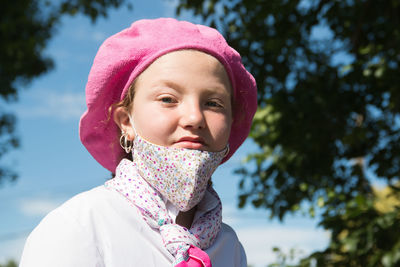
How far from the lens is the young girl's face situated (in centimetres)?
181

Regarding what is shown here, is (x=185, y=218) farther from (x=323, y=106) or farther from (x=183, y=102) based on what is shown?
(x=323, y=106)

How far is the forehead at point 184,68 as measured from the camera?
1.84 m

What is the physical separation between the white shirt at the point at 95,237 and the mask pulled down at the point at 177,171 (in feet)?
0.44

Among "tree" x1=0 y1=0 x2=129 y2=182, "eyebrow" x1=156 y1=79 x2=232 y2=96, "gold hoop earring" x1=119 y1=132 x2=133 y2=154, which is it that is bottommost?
"gold hoop earring" x1=119 y1=132 x2=133 y2=154

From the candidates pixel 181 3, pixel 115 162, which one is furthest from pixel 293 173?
pixel 115 162

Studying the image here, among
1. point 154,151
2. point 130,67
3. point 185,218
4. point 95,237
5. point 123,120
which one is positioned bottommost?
point 95,237

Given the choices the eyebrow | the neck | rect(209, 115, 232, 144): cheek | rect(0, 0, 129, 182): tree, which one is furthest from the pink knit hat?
rect(0, 0, 129, 182): tree

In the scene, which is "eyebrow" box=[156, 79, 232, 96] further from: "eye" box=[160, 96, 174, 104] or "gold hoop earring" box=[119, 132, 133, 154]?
"gold hoop earring" box=[119, 132, 133, 154]

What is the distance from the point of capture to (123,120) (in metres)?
2.01

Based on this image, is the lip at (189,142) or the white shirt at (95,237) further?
the lip at (189,142)

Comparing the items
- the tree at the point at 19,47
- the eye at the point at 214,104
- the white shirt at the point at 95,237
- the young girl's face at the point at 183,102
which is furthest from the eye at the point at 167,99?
the tree at the point at 19,47

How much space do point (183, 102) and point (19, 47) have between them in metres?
10.6

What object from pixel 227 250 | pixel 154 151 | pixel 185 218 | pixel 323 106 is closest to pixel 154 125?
pixel 154 151

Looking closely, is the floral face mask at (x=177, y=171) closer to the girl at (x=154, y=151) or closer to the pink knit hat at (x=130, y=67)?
the girl at (x=154, y=151)
